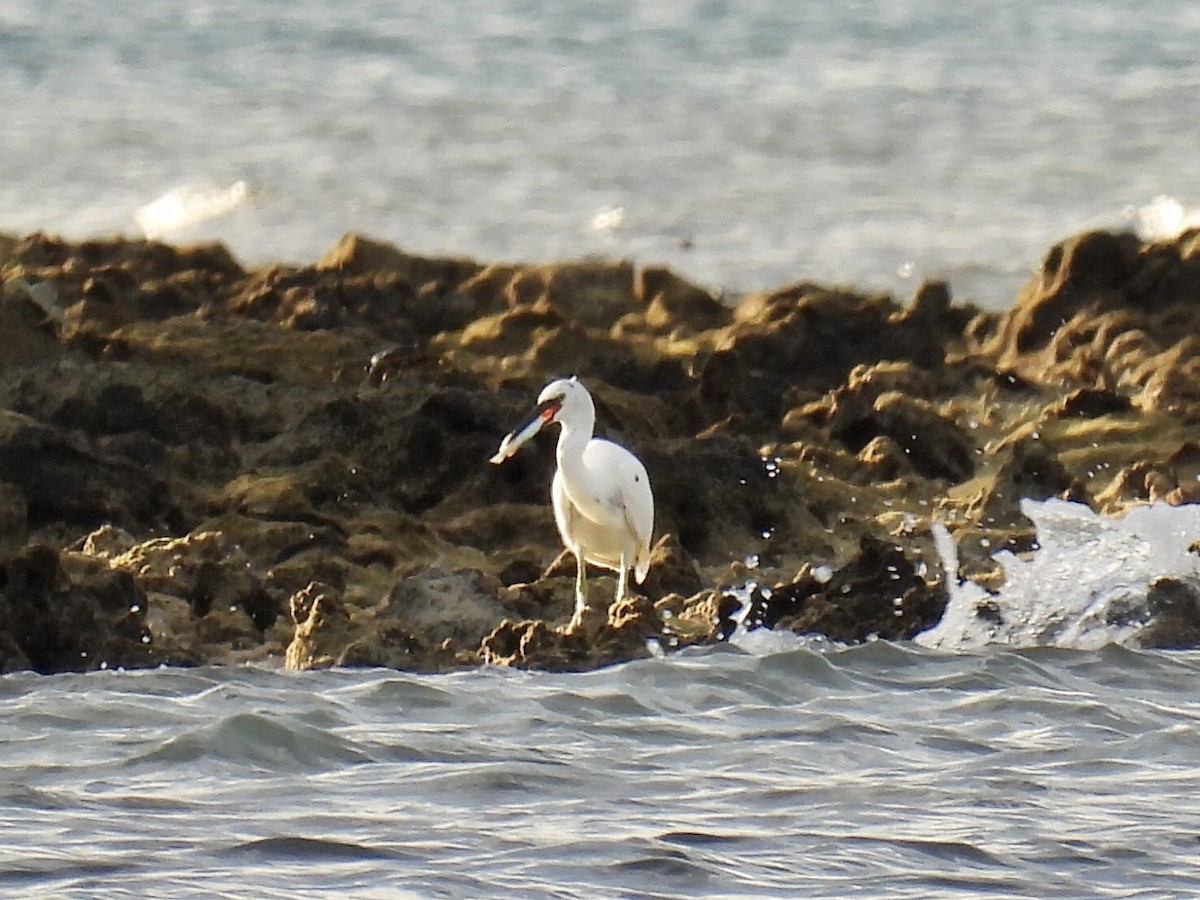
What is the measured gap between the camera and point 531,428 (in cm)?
1276

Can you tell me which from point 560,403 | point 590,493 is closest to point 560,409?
point 560,403

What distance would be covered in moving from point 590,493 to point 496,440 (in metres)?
1.39

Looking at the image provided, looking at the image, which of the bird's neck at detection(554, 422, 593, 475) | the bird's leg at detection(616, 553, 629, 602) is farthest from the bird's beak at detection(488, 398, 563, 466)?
the bird's leg at detection(616, 553, 629, 602)

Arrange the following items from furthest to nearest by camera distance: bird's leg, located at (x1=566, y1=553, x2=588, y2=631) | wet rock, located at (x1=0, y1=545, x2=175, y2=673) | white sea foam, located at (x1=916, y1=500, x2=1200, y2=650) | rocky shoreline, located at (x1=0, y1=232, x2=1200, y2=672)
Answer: white sea foam, located at (x1=916, y1=500, x2=1200, y2=650) < bird's leg, located at (x1=566, y1=553, x2=588, y2=631) < rocky shoreline, located at (x1=0, y1=232, x2=1200, y2=672) < wet rock, located at (x1=0, y1=545, x2=175, y2=673)

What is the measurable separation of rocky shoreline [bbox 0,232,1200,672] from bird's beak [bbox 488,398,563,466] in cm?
52

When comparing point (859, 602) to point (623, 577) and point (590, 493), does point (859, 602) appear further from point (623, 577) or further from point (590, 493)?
point (590, 493)

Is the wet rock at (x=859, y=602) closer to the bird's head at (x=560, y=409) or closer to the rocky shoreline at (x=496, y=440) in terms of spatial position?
the rocky shoreline at (x=496, y=440)

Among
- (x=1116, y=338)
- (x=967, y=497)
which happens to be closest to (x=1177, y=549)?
(x=967, y=497)

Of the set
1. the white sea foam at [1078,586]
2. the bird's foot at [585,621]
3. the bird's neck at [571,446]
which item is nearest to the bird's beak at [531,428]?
the bird's neck at [571,446]

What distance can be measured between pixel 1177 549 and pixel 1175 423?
13.4ft

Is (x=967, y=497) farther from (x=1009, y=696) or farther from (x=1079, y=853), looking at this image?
(x=1079, y=853)

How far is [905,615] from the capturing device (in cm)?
1148

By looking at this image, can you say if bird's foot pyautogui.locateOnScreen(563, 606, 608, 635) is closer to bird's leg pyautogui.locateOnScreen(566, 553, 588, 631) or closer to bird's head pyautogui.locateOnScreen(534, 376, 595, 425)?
bird's leg pyautogui.locateOnScreen(566, 553, 588, 631)

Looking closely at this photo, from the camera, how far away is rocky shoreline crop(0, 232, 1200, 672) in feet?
37.1
